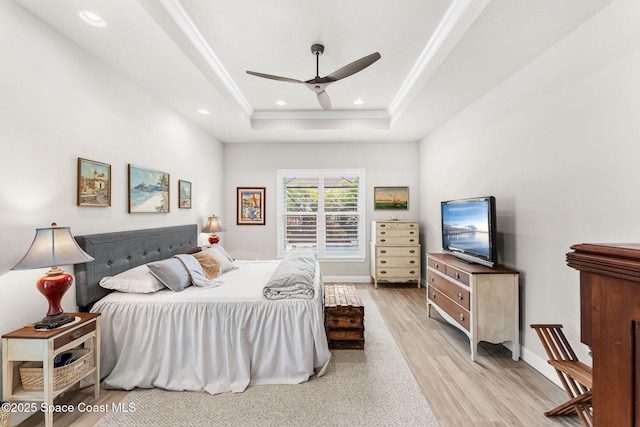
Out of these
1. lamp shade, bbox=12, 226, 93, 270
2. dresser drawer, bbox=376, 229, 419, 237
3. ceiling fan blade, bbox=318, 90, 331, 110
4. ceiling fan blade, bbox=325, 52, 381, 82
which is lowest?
dresser drawer, bbox=376, 229, 419, 237

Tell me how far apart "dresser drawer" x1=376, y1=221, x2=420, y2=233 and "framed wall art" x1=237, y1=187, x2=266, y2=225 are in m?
2.19

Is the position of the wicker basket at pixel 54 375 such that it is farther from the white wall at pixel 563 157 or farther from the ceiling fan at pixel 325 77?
the white wall at pixel 563 157

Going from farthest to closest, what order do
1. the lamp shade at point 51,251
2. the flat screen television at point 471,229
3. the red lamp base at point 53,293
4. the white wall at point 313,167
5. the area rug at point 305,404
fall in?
the white wall at point 313,167 < the flat screen television at point 471,229 < the area rug at point 305,404 < the red lamp base at point 53,293 < the lamp shade at point 51,251

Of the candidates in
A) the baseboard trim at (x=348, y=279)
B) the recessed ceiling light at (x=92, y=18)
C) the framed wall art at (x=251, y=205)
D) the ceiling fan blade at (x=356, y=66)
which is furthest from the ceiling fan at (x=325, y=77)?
the baseboard trim at (x=348, y=279)

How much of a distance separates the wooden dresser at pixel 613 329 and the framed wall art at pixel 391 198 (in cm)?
474

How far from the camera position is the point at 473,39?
2195 mm

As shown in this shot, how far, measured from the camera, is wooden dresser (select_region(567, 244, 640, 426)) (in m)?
0.57

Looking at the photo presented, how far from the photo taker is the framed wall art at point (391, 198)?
5.36 m

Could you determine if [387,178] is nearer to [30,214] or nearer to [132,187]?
[132,187]

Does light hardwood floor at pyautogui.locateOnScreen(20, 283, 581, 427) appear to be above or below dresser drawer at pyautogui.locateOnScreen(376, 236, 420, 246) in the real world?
below

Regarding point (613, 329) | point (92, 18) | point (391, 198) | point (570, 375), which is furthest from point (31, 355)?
point (391, 198)

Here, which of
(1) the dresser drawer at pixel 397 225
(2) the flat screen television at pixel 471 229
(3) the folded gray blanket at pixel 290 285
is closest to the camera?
(3) the folded gray blanket at pixel 290 285

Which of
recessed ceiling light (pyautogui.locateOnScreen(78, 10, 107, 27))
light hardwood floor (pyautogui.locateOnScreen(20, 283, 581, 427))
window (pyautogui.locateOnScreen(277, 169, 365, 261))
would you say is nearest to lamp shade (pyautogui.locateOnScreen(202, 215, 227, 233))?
window (pyautogui.locateOnScreen(277, 169, 365, 261))

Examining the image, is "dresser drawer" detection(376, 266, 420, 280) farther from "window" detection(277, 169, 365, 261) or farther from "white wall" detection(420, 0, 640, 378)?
"white wall" detection(420, 0, 640, 378)
